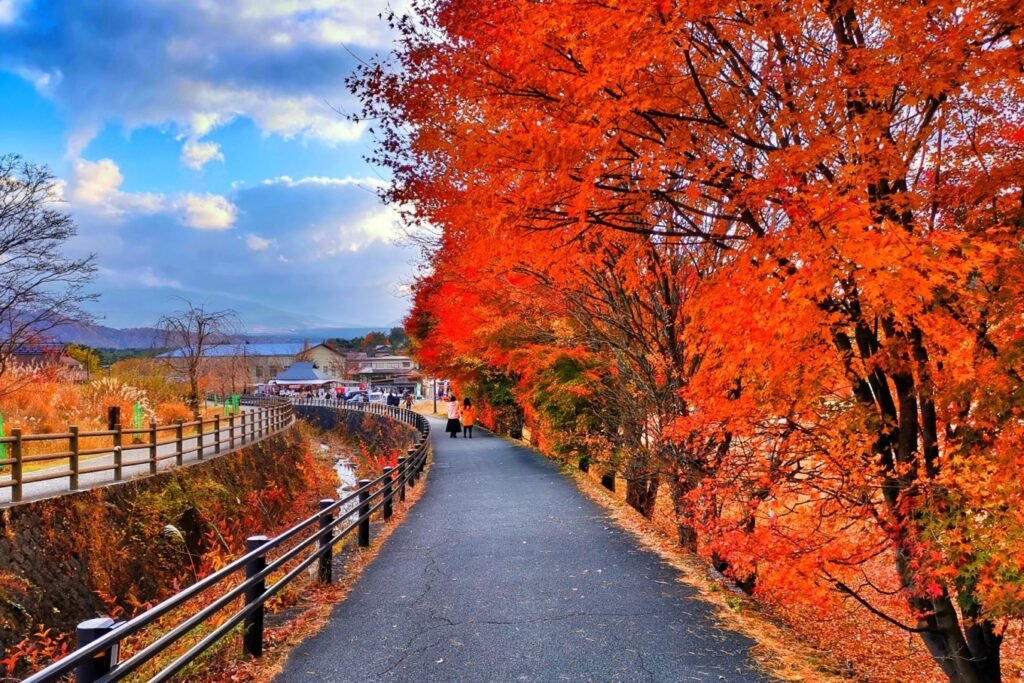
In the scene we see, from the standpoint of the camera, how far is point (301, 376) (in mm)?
125438

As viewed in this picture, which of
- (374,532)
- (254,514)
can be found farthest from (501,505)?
(254,514)

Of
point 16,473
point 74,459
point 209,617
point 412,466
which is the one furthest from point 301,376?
point 209,617

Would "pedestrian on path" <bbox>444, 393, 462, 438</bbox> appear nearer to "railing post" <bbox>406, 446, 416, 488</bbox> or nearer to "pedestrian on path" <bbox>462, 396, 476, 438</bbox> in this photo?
"pedestrian on path" <bbox>462, 396, 476, 438</bbox>

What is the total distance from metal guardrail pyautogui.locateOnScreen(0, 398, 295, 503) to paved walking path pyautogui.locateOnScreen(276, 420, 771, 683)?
5533mm

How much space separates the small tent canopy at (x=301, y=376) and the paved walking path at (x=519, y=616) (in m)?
116

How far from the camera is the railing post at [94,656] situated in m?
3.67

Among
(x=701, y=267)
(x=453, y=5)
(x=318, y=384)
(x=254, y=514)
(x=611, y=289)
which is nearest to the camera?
(x=453, y=5)

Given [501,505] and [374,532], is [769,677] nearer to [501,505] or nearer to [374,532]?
[374,532]

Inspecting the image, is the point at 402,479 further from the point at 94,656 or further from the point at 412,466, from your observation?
the point at 94,656

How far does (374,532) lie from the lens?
40.6 feet

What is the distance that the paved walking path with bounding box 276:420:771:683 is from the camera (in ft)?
18.9

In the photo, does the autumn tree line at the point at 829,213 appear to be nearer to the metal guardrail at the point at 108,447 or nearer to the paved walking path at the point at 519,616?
the paved walking path at the point at 519,616

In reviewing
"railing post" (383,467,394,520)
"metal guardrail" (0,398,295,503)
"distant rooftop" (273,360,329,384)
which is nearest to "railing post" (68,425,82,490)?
"metal guardrail" (0,398,295,503)

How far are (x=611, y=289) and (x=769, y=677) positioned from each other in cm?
945
